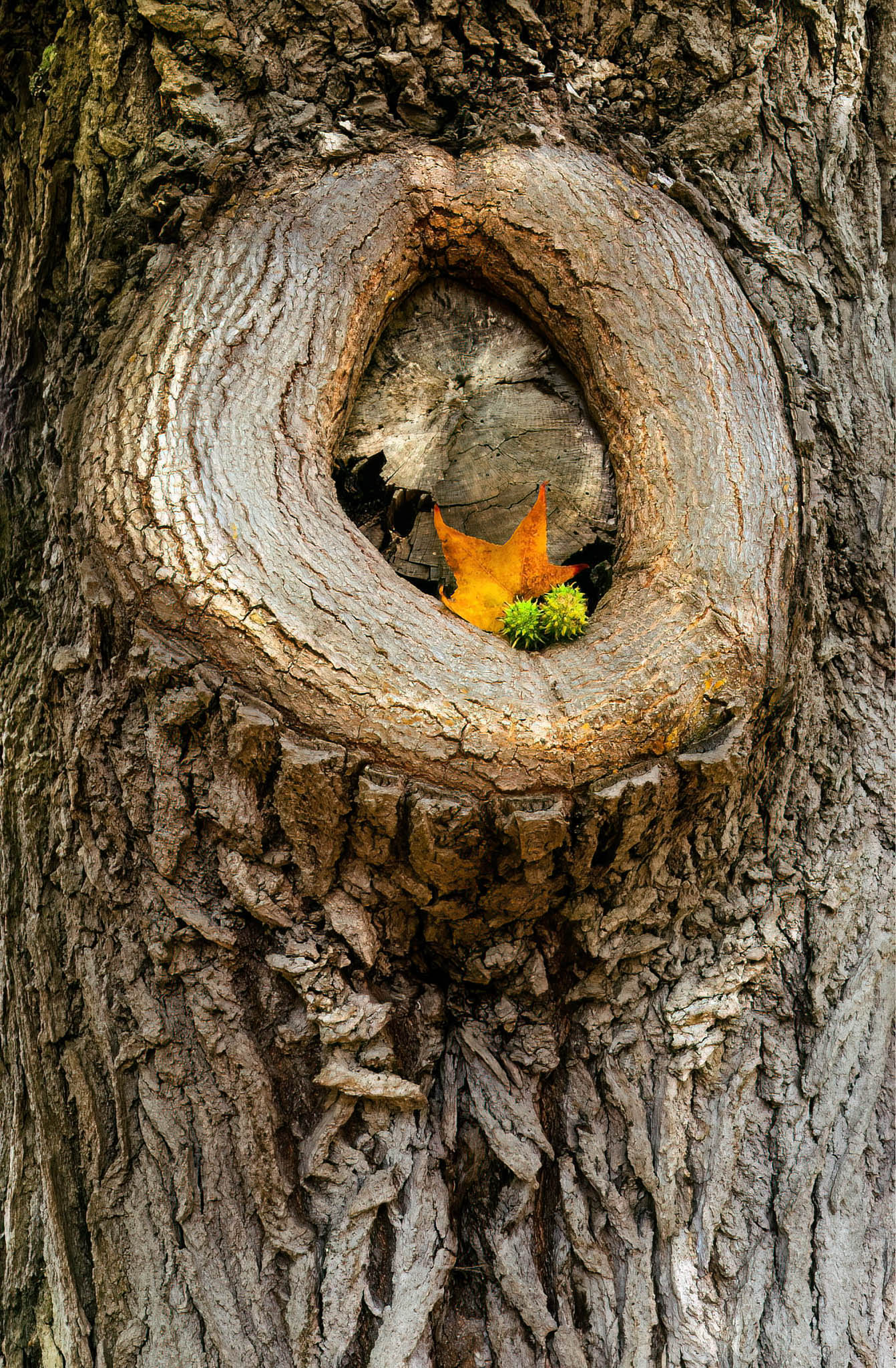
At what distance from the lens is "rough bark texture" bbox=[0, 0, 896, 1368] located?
5.30 ft

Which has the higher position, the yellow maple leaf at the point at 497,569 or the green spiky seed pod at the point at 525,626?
the yellow maple leaf at the point at 497,569

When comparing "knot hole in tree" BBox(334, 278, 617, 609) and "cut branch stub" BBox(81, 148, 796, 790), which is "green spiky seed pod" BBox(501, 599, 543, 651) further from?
"knot hole in tree" BBox(334, 278, 617, 609)

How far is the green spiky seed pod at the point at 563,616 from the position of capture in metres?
1.84

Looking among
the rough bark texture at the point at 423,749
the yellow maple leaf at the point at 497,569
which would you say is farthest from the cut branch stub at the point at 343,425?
the yellow maple leaf at the point at 497,569

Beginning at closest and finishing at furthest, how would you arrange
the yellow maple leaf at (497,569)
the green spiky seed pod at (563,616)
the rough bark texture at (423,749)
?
the rough bark texture at (423,749) → the green spiky seed pod at (563,616) → the yellow maple leaf at (497,569)

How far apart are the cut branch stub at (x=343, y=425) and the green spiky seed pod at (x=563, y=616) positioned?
4cm

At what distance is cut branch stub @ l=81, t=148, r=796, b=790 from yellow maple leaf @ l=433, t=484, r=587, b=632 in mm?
167

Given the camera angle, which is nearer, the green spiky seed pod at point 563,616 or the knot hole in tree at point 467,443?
the green spiky seed pod at point 563,616

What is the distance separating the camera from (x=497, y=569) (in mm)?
1980

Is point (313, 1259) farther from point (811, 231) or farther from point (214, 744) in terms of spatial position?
point (811, 231)

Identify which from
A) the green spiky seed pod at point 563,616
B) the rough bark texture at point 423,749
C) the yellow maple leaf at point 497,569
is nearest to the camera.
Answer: the rough bark texture at point 423,749

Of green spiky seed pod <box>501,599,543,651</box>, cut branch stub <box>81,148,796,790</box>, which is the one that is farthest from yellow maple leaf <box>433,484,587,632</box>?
cut branch stub <box>81,148,796,790</box>

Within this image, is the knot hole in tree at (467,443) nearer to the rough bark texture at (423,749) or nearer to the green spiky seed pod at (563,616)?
the rough bark texture at (423,749)

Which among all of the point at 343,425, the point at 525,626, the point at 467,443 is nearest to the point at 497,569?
the point at 525,626
